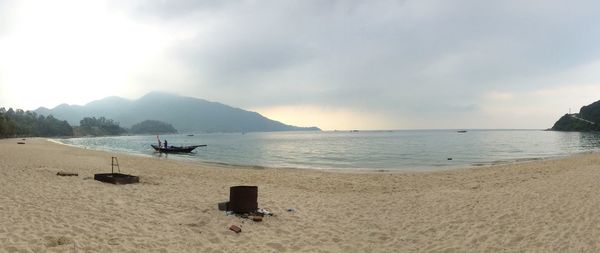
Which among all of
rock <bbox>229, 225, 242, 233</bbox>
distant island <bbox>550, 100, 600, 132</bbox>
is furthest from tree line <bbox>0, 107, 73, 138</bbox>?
distant island <bbox>550, 100, 600, 132</bbox>

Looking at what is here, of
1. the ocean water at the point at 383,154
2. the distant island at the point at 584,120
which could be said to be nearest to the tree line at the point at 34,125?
the ocean water at the point at 383,154

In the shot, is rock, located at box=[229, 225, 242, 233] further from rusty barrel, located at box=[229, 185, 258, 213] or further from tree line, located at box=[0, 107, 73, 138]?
tree line, located at box=[0, 107, 73, 138]

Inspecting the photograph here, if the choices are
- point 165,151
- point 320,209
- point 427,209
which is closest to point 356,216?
point 320,209

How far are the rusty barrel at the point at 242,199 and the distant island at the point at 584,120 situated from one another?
179 m

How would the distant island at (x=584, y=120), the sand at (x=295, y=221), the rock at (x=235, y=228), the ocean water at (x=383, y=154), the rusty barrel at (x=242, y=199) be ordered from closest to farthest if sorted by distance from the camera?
1. the sand at (x=295, y=221)
2. the rock at (x=235, y=228)
3. the rusty barrel at (x=242, y=199)
4. the ocean water at (x=383, y=154)
5. the distant island at (x=584, y=120)

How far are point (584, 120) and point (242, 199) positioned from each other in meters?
194

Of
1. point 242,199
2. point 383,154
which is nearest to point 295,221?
point 242,199

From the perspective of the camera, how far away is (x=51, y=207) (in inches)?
353

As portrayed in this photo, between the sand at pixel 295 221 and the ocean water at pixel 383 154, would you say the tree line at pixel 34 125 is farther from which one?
the sand at pixel 295 221

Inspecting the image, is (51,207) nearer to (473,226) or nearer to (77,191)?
(77,191)

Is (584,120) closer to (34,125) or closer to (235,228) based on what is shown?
(235,228)

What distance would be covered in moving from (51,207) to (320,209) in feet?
23.6

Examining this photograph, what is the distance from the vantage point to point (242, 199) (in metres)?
9.98

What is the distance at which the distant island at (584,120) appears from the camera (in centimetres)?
14931
